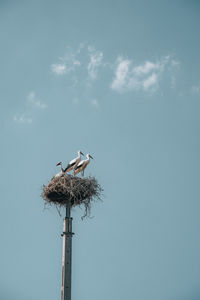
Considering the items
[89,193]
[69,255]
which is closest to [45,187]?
[89,193]

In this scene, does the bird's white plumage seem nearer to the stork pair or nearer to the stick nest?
the stork pair

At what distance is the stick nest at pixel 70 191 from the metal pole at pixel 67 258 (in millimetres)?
554

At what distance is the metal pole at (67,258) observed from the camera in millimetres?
7926

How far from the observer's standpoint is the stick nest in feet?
31.3

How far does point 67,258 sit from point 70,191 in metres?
1.72

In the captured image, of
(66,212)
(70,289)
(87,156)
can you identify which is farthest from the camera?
(87,156)

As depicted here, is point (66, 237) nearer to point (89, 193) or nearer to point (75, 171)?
point (89, 193)

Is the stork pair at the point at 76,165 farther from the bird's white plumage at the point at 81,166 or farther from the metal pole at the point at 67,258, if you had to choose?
the metal pole at the point at 67,258

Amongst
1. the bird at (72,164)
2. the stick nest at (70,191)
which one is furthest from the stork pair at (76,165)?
the stick nest at (70,191)

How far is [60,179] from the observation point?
9852mm

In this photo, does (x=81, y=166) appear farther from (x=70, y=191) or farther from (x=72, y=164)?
(x=70, y=191)

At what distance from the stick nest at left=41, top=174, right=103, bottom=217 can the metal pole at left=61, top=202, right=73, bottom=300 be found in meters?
0.55

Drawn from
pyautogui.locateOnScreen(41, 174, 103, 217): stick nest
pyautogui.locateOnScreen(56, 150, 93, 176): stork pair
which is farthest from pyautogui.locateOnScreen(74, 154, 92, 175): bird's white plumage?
pyautogui.locateOnScreen(41, 174, 103, 217): stick nest

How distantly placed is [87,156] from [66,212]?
14.5 ft
